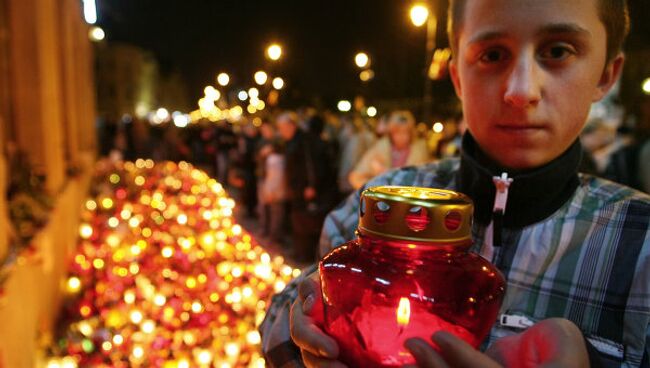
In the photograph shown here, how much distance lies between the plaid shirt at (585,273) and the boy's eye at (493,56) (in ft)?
1.38

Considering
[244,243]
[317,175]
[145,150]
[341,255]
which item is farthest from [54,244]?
[145,150]

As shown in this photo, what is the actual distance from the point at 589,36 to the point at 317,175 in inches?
294

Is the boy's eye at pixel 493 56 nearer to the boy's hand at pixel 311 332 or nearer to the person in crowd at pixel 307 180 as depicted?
the boy's hand at pixel 311 332

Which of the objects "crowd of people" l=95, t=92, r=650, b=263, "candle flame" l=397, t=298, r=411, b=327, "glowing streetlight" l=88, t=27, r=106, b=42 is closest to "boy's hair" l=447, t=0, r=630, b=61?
"candle flame" l=397, t=298, r=411, b=327

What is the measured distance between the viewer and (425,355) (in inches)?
27.8

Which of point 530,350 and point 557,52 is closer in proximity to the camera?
point 530,350

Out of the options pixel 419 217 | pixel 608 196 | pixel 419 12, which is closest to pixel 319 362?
pixel 419 217

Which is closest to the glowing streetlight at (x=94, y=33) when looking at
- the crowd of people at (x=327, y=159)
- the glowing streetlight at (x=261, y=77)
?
the glowing streetlight at (x=261, y=77)

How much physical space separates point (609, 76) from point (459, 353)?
3.49ft

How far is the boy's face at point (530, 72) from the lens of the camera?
1.17 meters

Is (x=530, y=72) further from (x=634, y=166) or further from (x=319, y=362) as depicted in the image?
(x=634, y=166)

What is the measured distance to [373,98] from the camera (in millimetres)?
32625

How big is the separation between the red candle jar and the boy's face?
0.51m

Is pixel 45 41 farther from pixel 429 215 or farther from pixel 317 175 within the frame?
pixel 429 215
